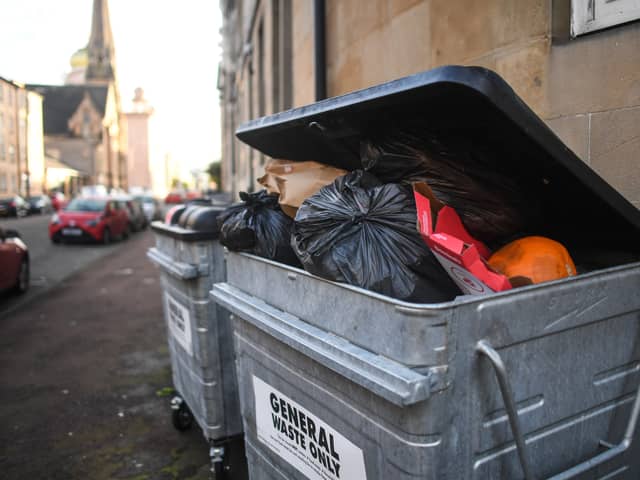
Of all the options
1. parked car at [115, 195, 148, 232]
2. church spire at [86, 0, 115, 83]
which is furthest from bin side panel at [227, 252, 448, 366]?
church spire at [86, 0, 115, 83]

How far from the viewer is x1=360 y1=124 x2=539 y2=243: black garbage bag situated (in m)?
1.77

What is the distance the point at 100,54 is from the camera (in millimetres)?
84438

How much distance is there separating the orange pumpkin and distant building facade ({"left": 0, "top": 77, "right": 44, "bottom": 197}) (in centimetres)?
5013

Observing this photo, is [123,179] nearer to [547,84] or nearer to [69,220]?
[69,220]

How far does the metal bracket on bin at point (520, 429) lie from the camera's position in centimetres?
124

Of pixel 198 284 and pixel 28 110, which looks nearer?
pixel 198 284

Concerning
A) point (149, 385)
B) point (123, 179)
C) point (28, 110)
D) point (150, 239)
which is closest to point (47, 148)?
point (123, 179)

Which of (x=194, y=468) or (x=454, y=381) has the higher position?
(x=454, y=381)

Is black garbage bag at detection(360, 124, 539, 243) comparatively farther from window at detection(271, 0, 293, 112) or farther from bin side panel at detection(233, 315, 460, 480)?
window at detection(271, 0, 293, 112)

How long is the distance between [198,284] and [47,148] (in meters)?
76.4

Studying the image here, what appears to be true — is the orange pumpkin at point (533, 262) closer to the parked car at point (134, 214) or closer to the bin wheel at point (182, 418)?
the bin wheel at point (182, 418)

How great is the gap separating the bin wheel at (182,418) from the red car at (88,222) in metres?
13.9

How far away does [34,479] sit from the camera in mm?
3213

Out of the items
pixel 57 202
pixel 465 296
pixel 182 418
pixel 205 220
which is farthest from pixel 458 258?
pixel 57 202
